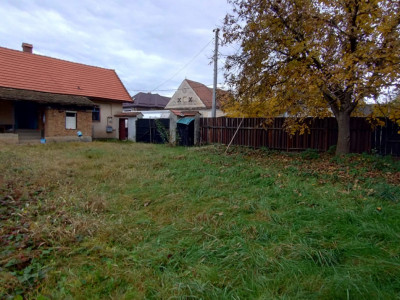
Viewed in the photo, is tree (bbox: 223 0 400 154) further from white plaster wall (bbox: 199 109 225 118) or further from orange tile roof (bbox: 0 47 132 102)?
white plaster wall (bbox: 199 109 225 118)

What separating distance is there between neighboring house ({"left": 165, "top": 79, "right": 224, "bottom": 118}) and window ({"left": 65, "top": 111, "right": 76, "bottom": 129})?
69.6 feet

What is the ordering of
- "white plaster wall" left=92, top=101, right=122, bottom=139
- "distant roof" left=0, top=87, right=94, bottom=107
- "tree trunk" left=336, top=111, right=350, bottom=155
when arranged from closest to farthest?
"tree trunk" left=336, top=111, right=350, bottom=155 → "distant roof" left=0, top=87, right=94, bottom=107 → "white plaster wall" left=92, top=101, right=122, bottom=139

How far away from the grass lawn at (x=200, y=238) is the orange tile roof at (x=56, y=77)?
13.4 metres

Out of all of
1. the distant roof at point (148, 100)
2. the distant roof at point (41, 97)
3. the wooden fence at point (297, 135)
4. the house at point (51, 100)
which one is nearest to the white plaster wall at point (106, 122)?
the house at point (51, 100)

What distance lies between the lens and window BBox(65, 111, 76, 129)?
16.4m

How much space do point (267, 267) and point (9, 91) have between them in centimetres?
1733

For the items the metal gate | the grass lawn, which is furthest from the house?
the grass lawn

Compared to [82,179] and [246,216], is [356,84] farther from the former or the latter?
[82,179]

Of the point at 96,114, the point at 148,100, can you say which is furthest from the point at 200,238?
the point at 148,100

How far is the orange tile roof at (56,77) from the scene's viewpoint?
1657 centimetres

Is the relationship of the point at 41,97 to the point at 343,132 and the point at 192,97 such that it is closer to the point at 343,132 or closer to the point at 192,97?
the point at 343,132

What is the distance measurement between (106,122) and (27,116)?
17.4ft

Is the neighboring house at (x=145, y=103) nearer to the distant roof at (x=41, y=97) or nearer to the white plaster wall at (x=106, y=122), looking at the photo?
the white plaster wall at (x=106, y=122)

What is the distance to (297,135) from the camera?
11766 mm
